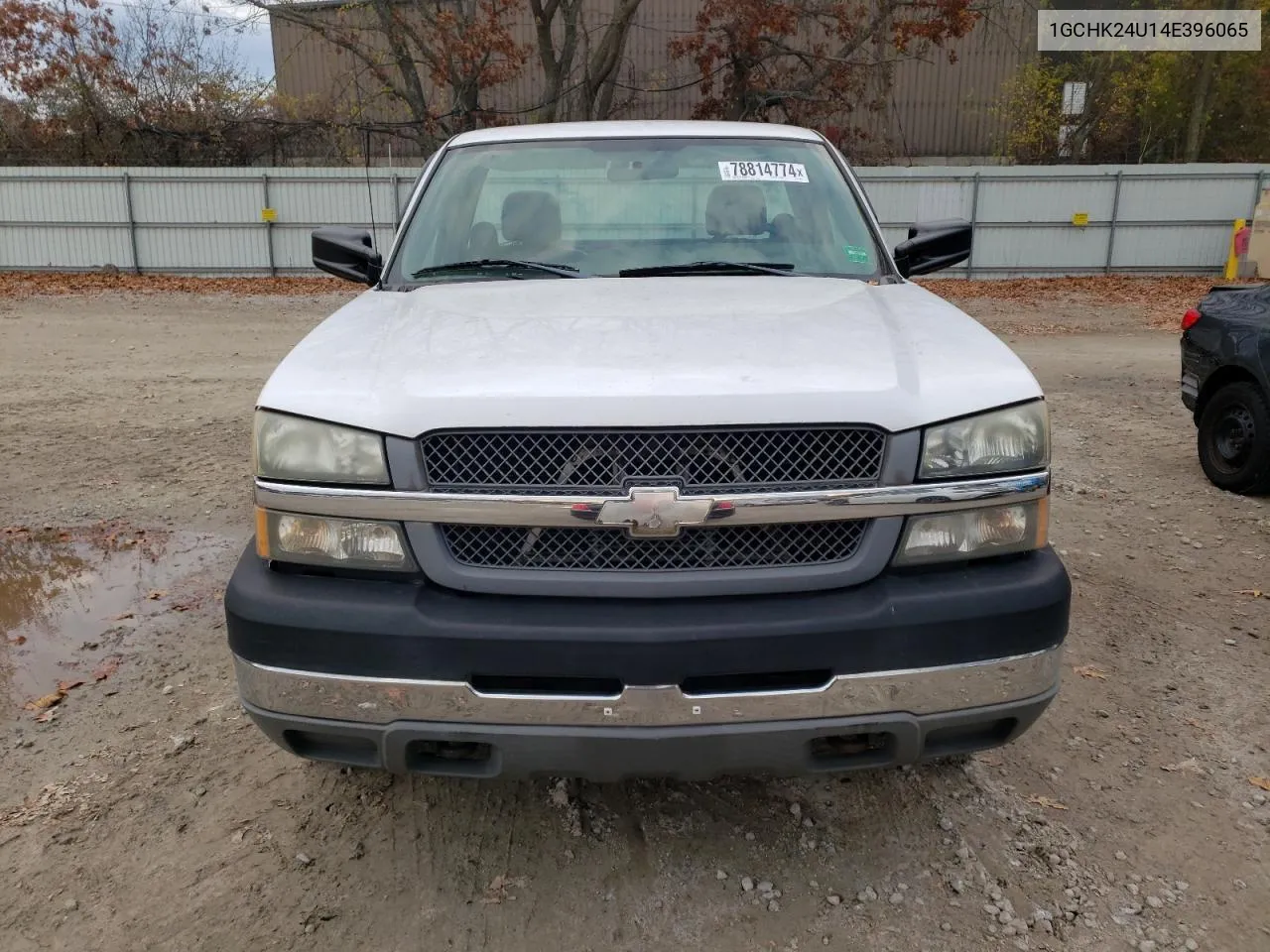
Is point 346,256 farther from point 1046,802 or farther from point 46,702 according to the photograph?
point 1046,802

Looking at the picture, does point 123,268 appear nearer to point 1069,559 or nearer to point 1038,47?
point 1069,559

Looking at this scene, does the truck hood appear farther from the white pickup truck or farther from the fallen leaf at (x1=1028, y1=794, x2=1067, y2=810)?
the fallen leaf at (x1=1028, y1=794, x2=1067, y2=810)

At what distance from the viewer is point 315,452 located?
7.80 ft

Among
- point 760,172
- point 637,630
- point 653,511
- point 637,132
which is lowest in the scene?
point 637,630

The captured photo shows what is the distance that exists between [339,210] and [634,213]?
17776 mm

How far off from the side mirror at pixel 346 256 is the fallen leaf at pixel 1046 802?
2.90 metres

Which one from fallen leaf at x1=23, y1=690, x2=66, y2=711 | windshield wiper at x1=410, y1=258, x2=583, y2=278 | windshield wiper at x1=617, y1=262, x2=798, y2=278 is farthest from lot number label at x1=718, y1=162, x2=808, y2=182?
fallen leaf at x1=23, y1=690, x2=66, y2=711

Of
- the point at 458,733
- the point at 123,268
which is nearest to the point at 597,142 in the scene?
the point at 458,733

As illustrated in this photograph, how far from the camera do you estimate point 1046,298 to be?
17688 millimetres

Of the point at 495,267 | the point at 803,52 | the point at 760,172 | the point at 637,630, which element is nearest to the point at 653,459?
the point at 637,630

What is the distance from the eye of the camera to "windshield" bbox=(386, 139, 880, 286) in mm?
3559

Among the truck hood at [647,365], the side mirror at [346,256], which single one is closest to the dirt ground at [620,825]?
the truck hood at [647,365]

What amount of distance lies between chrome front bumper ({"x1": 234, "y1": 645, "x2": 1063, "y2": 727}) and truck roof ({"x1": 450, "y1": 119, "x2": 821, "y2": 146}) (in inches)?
99.0

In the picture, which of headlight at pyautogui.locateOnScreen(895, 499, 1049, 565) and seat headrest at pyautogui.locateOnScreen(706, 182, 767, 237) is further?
seat headrest at pyautogui.locateOnScreen(706, 182, 767, 237)
